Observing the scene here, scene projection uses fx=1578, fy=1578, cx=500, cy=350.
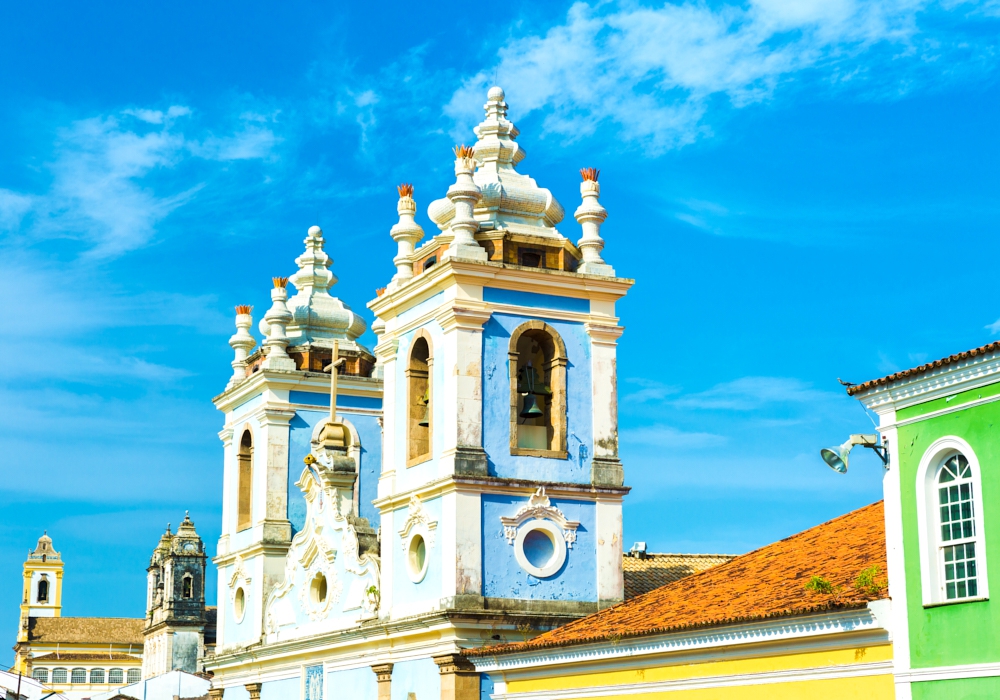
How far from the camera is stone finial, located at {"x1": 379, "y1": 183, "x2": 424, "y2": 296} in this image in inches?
1008

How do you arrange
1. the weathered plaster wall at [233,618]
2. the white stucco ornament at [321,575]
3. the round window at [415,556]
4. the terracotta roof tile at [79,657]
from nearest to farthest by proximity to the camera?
the round window at [415,556] < the white stucco ornament at [321,575] < the weathered plaster wall at [233,618] < the terracotta roof tile at [79,657]

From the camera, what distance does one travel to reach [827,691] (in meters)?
15.3

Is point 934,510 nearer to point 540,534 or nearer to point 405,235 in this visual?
point 540,534

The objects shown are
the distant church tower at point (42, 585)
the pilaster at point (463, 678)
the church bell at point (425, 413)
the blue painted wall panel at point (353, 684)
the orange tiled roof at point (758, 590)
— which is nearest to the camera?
the orange tiled roof at point (758, 590)

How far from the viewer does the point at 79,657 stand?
123 meters

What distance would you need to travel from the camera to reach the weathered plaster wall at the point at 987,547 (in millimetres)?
13344

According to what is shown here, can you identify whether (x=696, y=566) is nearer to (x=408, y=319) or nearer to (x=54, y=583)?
(x=408, y=319)

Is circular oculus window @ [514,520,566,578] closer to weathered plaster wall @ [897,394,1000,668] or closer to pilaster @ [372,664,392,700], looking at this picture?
pilaster @ [372,664,392,700]

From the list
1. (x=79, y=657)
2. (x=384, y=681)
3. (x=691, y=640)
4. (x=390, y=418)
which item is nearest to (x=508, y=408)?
(x=390, y=418)

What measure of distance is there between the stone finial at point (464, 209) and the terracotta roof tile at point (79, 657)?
106095 mm

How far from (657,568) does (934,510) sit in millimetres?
13211

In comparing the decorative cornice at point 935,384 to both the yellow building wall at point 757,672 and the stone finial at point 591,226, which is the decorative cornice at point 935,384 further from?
the stone finial at point 591,226

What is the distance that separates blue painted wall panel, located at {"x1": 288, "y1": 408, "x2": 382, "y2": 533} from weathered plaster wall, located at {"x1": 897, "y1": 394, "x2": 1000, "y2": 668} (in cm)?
1685

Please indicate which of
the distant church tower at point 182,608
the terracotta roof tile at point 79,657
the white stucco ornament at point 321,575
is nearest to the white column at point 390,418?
the white stucco ornament at point 321,575
